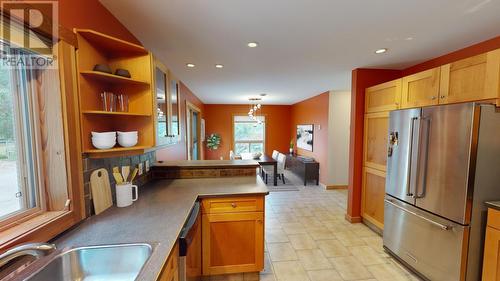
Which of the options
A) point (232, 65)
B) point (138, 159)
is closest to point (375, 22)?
point (232, 65)

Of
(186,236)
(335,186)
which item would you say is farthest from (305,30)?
(335,186)

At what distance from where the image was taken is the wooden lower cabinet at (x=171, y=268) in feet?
3.21

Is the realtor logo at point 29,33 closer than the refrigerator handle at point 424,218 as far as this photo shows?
Yes

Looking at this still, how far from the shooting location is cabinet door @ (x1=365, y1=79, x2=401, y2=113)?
2480 mm

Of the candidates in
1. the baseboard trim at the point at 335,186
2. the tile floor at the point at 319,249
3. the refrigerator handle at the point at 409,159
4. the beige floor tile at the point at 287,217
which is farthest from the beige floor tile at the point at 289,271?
the baseboard trim at the point at 335,186

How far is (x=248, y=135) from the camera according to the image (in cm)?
777

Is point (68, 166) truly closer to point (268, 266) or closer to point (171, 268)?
point (171, 268)

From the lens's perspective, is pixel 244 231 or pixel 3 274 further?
pixel 244 231

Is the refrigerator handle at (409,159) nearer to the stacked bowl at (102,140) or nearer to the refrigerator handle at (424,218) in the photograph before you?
the refrigerator handle at (424,218)

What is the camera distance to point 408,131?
212cm

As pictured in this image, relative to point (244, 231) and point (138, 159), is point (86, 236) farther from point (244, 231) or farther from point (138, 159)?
point (244, 231)

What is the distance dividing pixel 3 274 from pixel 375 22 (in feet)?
8.73

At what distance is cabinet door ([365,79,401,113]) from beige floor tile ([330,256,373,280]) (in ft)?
5.84

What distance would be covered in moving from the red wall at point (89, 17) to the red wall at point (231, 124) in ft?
18.5
